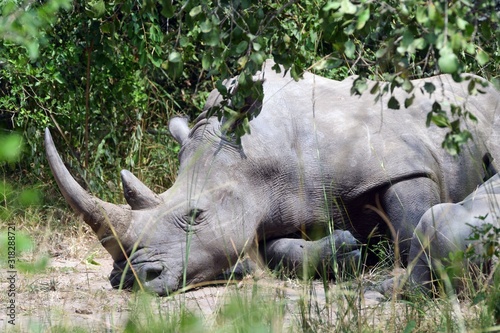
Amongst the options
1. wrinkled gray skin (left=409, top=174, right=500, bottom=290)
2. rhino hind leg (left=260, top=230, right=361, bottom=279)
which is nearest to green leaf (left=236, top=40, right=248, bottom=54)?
wrinkled gray skin (left=409, top=174, right=500, bottom=290)

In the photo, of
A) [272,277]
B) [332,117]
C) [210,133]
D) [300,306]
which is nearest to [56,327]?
[300,306]

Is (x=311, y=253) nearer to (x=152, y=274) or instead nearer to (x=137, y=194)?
(x=152, y=274)

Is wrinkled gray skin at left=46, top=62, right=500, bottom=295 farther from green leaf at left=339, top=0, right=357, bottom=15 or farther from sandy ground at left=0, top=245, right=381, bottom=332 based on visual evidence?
green leaf at left=339, top=0, right=357, bottom=15

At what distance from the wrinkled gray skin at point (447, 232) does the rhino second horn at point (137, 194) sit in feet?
5.50

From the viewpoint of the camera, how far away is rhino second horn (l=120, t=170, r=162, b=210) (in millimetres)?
5664

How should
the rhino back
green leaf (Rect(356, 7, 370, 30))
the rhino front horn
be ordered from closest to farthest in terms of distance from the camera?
green leaf (Rect(356, 7, 370, 30)) < the rhino front horn < the rhino back

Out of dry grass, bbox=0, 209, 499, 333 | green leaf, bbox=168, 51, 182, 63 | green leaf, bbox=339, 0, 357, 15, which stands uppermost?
green leaf, bbox=168, 51, 182, 63

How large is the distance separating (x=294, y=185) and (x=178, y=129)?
108 centimetres

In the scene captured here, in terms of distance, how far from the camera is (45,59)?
7289mm

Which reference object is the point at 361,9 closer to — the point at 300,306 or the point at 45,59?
the point at 300,306

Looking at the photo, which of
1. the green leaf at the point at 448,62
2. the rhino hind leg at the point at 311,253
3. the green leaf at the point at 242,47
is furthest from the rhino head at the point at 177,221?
the green leaf at the point at 448,62

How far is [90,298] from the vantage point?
5.21 meters

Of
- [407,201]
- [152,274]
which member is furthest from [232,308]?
[407,201]

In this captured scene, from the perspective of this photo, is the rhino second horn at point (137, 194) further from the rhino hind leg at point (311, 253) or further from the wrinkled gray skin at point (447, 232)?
the wrinkled gray skin at point (447, 232)
